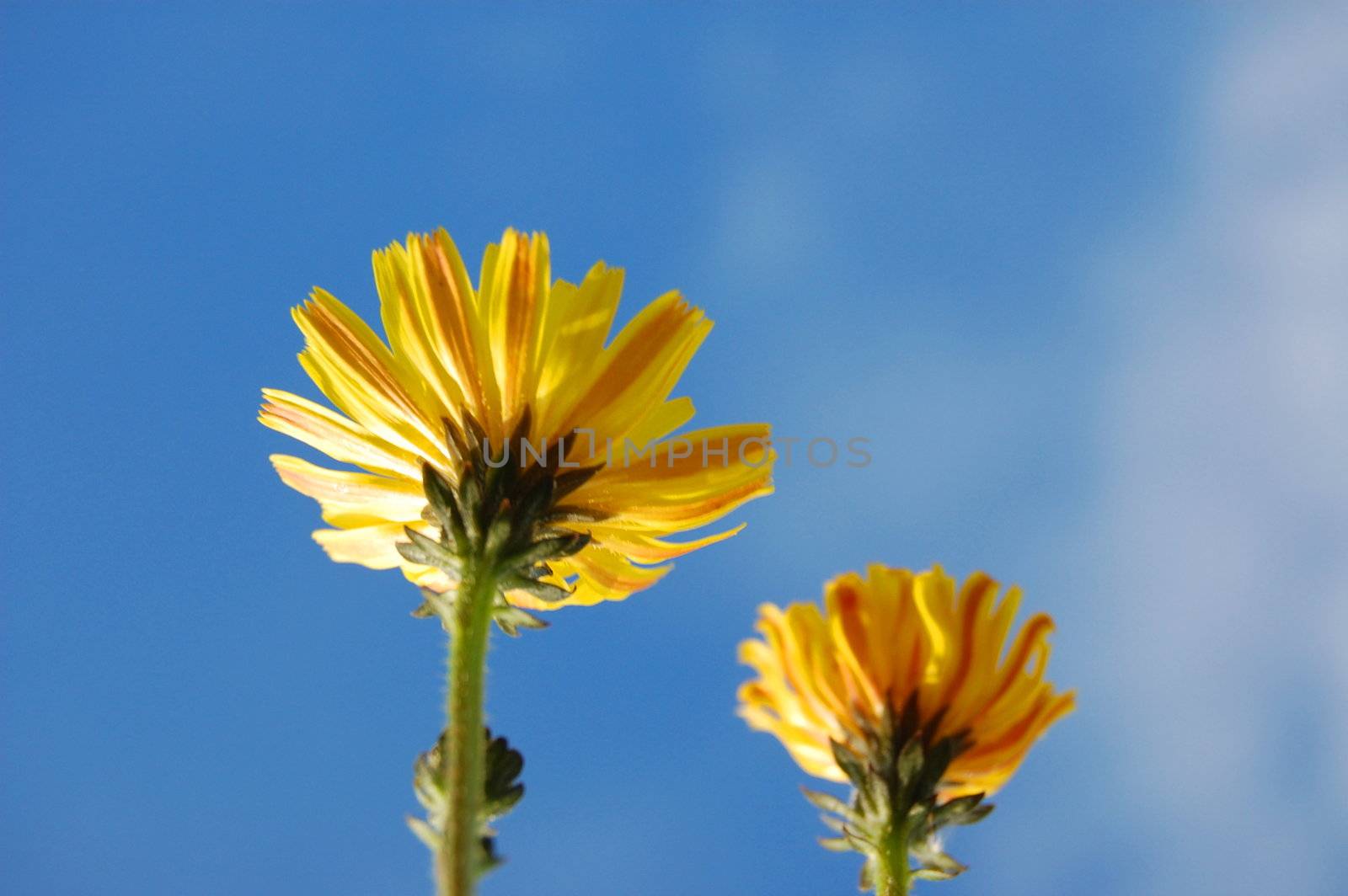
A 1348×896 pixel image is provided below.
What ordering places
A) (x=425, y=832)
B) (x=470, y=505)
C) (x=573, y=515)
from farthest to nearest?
(x=573, y=515) → (x=470, y=505) → (x=425, y=832)

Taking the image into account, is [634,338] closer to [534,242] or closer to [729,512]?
[534,242]

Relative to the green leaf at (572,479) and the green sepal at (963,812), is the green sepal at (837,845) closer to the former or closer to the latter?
the green sepal at (963,812)

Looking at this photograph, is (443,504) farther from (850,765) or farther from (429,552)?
(850,765)

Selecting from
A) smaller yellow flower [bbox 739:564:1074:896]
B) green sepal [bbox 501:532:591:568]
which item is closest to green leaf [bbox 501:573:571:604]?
green sepal [bbox 501:532:591:568]

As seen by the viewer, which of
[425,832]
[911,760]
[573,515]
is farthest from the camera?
[573,515]

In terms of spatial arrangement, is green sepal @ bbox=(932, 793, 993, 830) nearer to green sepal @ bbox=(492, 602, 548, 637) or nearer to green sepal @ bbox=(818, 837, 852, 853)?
green sepal @ bbox=(818, 837, 852, 853)

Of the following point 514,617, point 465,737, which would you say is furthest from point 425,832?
point 514,617

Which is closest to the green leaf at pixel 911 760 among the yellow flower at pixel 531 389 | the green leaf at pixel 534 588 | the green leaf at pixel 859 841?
the green leaf at pixel 859 841
